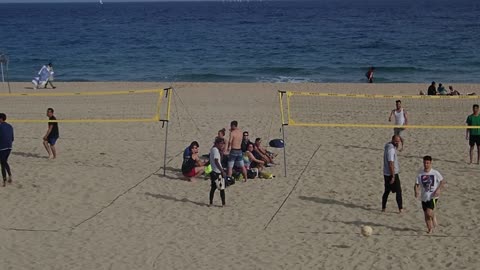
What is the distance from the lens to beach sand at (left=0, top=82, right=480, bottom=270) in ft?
31.5

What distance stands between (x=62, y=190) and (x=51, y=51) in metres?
39.2

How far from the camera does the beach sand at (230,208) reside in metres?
9.59

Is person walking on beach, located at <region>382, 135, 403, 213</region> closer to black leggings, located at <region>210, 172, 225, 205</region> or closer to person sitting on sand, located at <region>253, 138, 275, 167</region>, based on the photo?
black leggings, located at <region>210, 172, 225, 205</region>

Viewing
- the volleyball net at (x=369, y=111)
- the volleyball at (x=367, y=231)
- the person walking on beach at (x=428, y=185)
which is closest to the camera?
the person walking on beach at (x=428, y=185)

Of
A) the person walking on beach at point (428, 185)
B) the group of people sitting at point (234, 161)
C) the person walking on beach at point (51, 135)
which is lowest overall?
the person walking on beach at point (428, 185)

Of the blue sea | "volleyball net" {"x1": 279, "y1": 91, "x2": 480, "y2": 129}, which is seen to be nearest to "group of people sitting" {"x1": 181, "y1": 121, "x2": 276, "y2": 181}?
"volleyball net" {"x1": 279, "y1": 91, "x2": 480, "y2": 129}

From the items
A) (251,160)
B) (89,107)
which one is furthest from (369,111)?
(89,107)

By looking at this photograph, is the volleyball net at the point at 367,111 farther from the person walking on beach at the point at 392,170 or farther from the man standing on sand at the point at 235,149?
the person walking on beach at the point at 392,170

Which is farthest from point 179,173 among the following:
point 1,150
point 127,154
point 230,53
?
point 230,53

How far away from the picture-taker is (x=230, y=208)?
11.6m

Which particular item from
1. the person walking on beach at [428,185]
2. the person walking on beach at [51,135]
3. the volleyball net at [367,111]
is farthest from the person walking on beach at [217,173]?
the volleyball net at [367,111]

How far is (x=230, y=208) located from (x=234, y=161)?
1596mm

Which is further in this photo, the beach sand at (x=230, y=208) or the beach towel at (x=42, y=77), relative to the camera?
the beach towel at (x=42, y=77)

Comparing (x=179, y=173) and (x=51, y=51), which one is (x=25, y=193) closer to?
(x=179, y=173)
